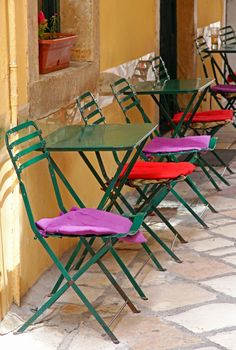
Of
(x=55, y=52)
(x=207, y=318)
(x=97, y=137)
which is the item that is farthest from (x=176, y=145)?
(x=207, y=318)

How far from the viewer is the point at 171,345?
4.30 metres

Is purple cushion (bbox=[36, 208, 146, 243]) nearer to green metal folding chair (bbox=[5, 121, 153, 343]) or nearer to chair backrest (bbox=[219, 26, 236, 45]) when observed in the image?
green metal folding chair (bbox=[5, 121, 153, 343])

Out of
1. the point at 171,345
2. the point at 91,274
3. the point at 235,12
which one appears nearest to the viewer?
the point at 171,345

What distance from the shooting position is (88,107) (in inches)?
234

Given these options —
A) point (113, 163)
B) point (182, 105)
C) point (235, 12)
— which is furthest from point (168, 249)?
point (235, 12)

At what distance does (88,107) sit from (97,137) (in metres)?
0.97

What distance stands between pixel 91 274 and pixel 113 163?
5.69ft

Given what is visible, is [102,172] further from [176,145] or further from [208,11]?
[208,11]

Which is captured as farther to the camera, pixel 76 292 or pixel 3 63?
pixel 3 63

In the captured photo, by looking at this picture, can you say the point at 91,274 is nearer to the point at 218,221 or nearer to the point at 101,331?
the point at 101,331

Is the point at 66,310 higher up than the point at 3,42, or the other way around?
the point at 3,42

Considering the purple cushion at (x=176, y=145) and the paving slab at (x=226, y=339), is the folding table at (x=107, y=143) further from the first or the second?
the purple cushion at (x=176, y=145)

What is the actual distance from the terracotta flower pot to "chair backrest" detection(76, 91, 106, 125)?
235 millimetres

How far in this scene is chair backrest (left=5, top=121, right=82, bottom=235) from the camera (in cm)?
439
